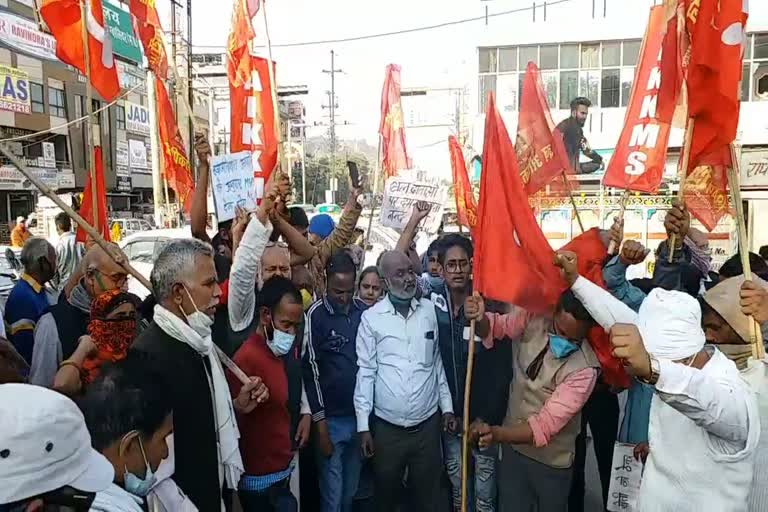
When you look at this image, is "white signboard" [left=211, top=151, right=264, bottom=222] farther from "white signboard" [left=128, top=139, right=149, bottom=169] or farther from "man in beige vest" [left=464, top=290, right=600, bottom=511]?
"white signboard" [left=128, top=139, right=149, bottom=169]

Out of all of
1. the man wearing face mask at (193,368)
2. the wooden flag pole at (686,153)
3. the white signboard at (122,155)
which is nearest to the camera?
the man wearing face mask at (193,368)

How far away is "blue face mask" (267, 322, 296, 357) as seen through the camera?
299 centimetres

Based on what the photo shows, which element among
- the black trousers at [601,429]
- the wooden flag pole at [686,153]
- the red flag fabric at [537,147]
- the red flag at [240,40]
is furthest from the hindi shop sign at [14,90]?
the wooden flag pole at [686,153]

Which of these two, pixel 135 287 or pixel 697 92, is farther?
pixel 135 287

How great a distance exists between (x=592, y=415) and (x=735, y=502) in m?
1.95

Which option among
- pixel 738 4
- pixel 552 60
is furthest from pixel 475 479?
pixel 552 60

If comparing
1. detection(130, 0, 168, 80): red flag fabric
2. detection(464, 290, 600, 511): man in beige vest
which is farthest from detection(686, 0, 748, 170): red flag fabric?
detection(130, 0, 168, 80): red flag fabric

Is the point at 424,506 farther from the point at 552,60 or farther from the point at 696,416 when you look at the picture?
the point at 552,60

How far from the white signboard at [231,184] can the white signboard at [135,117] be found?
3291 centimetres

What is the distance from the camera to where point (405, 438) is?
342cm

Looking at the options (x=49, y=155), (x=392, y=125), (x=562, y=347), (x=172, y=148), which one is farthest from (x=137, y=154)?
(x=562, y=347)

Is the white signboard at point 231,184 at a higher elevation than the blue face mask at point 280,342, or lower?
higher

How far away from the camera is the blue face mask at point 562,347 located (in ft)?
9.51

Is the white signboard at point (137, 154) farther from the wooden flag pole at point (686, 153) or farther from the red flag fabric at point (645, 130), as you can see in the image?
the wooden flag pole at point (686, 153)
